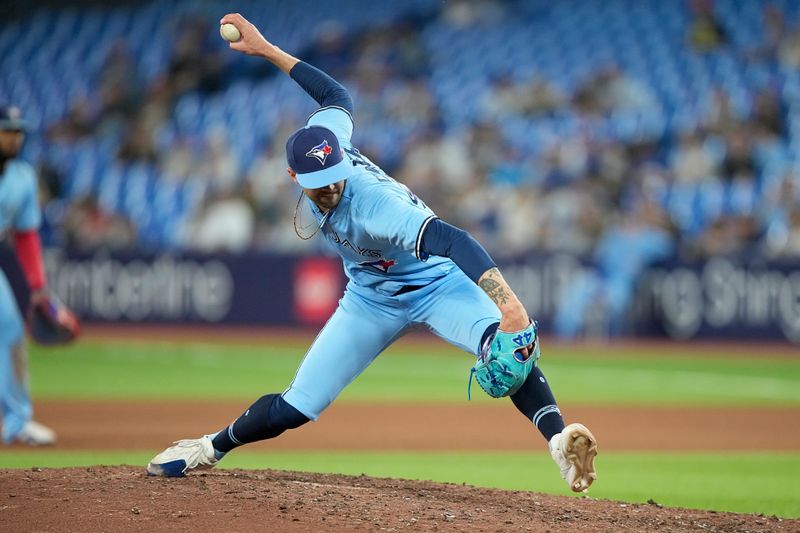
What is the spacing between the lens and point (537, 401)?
5.40m

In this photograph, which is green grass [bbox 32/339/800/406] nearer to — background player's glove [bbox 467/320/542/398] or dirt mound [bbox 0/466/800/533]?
dirt mound [bbox 0/466/800/533]

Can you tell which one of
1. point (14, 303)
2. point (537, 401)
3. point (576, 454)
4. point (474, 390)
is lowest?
point (576, 454)

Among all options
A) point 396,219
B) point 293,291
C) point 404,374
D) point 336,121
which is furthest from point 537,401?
point 293,291

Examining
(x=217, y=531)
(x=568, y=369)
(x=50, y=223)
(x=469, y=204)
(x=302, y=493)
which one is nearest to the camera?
(x=217, y=531)

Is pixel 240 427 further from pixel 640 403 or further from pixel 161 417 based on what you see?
pixel 640 403

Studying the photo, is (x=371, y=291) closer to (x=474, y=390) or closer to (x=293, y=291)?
(x=474, y=390)

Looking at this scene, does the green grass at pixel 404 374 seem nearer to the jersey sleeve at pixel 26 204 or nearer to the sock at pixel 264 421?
the jersey sleeve at pixel 26 204

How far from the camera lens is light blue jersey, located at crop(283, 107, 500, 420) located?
5363mm

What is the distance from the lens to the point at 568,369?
15.4 metres

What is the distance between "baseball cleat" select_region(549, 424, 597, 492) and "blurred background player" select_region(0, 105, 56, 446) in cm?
488

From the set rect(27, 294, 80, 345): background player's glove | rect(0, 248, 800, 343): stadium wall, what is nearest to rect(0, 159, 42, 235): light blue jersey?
rect(27, 294, 80, 345): background player's glove

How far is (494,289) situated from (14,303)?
5.02 metres

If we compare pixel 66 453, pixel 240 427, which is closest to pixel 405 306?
pixel 240 427

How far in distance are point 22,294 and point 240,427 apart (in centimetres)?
1400
